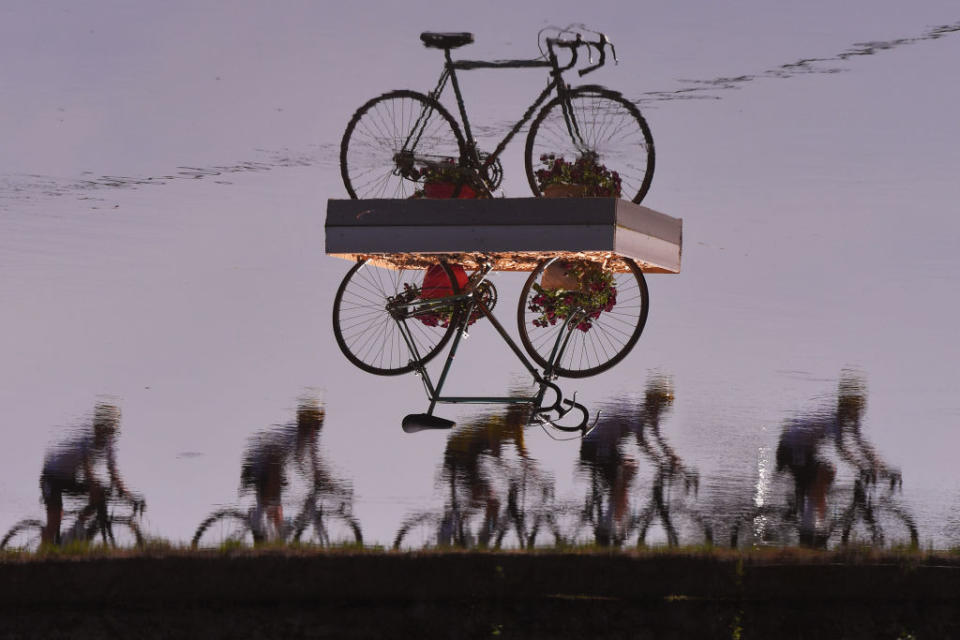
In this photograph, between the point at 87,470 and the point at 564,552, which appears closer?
the point at 564,552

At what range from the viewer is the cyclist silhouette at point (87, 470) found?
1349cm

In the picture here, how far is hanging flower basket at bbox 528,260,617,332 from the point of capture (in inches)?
410

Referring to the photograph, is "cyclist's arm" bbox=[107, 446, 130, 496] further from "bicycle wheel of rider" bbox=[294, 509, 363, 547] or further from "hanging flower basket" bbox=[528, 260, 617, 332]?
"hanging flower basket" bbox=[528, 260, 617, 332]

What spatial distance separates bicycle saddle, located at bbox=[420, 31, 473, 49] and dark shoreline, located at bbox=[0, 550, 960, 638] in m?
4.33

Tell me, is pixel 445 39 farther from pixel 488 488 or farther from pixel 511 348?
pixel 488 488

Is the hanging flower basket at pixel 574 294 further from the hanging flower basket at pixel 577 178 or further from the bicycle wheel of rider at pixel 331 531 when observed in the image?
the bicycle wheel of rider at pixel 331 531

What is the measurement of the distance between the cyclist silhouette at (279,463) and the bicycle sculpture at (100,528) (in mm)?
1219

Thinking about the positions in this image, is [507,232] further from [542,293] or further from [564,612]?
[564,612]

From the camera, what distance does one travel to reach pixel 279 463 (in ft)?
51.0

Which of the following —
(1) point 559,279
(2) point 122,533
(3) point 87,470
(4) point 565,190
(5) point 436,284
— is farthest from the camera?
(3) point 87,470

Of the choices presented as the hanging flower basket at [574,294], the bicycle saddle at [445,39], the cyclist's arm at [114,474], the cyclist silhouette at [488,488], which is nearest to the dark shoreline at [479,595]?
the cyclist silhouette at [488,488]

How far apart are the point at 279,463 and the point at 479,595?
5866 millimetres

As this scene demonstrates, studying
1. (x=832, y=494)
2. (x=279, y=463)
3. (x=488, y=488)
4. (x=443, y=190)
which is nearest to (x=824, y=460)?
(x=832, y=494)

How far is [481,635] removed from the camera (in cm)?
1019
